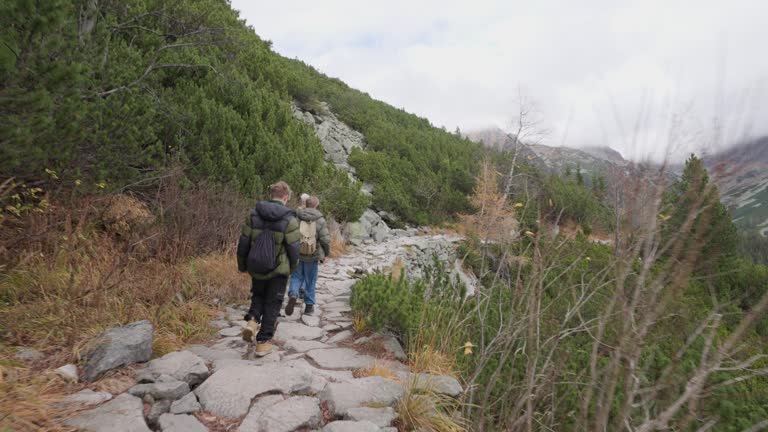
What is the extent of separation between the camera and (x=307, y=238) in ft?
17.1

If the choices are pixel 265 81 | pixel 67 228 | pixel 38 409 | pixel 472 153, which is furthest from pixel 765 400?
pixel 472 153

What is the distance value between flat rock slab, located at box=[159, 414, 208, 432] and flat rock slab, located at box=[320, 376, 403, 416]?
815 mm

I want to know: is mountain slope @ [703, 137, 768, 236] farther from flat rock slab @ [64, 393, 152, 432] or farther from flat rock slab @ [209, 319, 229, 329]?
flat rock slab @ [209, 319, 229, 329]

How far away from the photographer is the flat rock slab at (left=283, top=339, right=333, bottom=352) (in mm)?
3943

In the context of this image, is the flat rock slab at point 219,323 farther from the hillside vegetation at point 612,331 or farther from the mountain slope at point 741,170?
the mountain slope at point 741,170

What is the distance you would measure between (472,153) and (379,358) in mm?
22541

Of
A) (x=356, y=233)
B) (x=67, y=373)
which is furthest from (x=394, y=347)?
(x=356, y=233)

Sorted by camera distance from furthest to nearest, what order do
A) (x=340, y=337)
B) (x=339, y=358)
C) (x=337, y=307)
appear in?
(x=337, y=307) < (x=340, y=337) < (x=339, y=358)

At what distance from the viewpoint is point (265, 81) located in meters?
13.5

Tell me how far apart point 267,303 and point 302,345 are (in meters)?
0.61

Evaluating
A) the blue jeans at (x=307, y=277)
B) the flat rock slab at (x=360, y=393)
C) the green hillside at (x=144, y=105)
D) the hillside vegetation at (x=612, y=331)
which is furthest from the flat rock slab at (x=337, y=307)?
the green hillside at (x=144, y=105)

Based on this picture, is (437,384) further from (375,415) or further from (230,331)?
(230,331)

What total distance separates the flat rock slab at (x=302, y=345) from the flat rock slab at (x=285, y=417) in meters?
1.19

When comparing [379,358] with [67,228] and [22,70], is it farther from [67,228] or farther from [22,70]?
[22,70]
